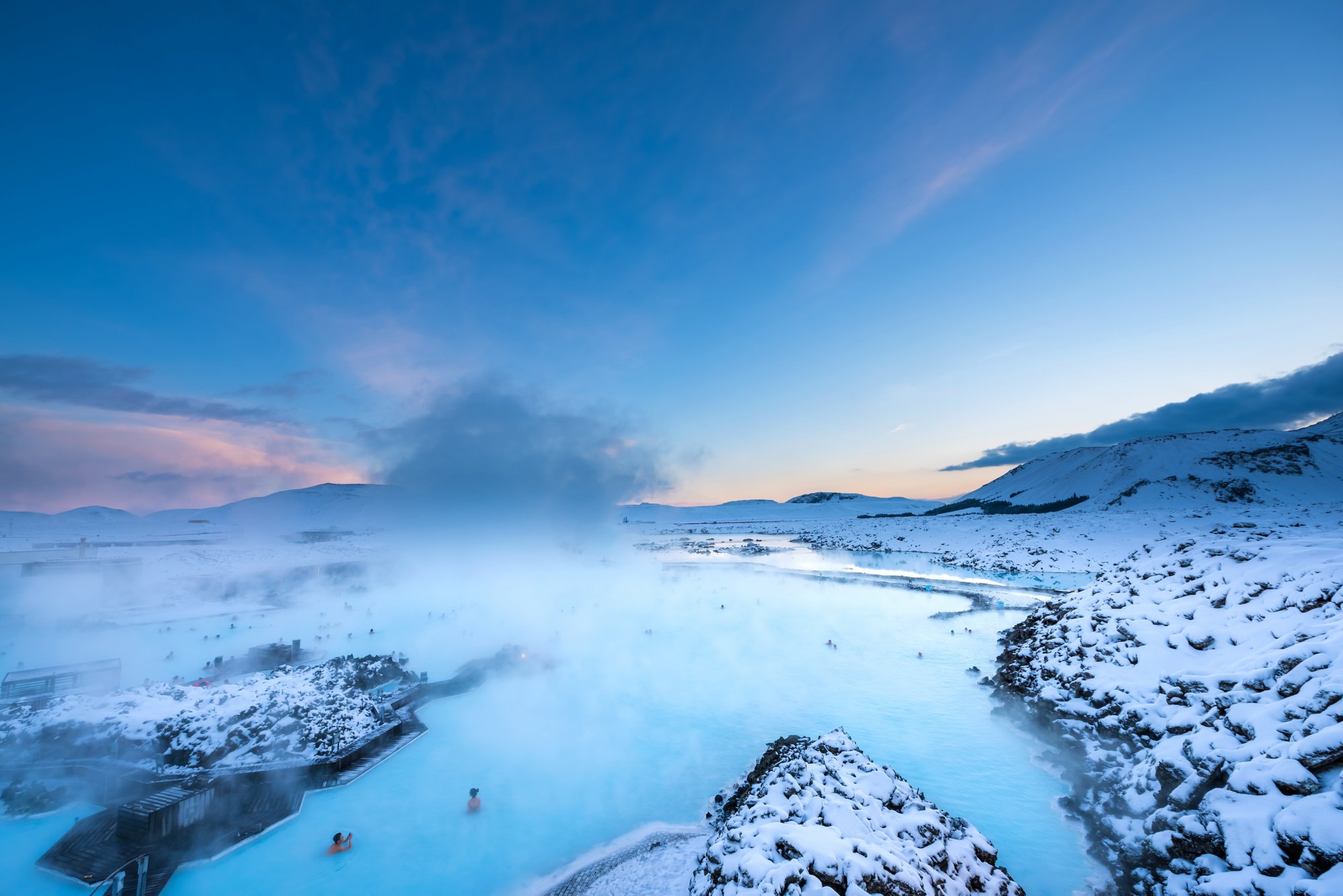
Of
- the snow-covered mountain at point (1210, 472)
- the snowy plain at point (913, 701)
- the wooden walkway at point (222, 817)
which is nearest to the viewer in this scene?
the snowy plain at point (913, 701)

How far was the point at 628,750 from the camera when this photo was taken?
50.0 feet

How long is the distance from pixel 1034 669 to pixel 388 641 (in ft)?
106

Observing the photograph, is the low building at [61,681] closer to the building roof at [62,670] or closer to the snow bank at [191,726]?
the building roof at [62,670]

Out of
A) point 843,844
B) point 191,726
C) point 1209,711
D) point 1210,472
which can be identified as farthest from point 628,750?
point 1210,472

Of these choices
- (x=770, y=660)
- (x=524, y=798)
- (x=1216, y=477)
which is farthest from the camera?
(x=1216, y=477)

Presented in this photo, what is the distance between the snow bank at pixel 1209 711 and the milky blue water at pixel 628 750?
4.98 ft

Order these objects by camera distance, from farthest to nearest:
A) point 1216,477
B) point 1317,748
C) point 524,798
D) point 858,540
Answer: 1. point 858,540
2. point 1216,477
3. point 524,798
4. point 1317,748

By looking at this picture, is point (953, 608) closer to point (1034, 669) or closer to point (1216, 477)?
point (1034, 669)

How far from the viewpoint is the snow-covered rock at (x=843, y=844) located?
6.73m

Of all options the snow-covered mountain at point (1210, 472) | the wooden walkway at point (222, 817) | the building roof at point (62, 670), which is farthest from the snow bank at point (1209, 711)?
the snow-covered mountain at point (1210, 472)

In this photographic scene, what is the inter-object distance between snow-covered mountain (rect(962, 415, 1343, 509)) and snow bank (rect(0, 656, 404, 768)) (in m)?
80.1

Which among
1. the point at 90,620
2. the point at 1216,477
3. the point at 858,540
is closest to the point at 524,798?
the point at 90,620

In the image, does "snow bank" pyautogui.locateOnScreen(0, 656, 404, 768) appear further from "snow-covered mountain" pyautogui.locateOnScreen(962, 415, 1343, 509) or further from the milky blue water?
"snow-covered mountain" pyautogui.locateOnScreen(962, 415, 1343, 509)

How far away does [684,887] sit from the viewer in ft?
29.2
